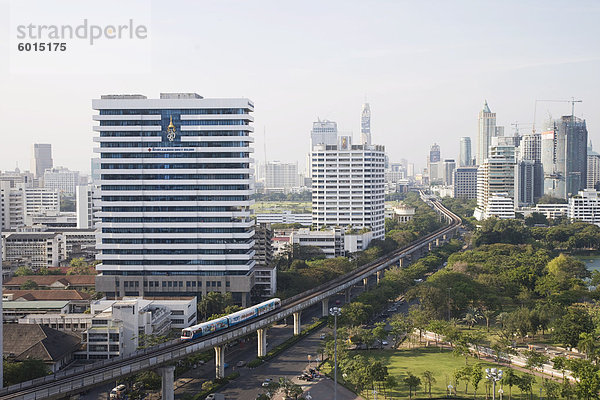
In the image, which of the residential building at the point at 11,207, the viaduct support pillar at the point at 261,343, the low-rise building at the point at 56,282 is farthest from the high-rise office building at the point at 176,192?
the residential building at the point at 11,207

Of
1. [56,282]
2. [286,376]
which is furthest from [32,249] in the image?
[286,376]

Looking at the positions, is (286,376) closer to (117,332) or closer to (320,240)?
(117,332)

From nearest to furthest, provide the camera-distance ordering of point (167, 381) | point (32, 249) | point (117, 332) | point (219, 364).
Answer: point (167, 381)
point (219, 364)
point (117, 332)
point (32, 249)

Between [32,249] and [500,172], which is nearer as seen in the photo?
[32,249]

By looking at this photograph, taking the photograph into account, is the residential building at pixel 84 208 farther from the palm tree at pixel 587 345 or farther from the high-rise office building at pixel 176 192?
the palm tree at pixel 587 345

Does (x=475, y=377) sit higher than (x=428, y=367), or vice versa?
(x=475, y=377)

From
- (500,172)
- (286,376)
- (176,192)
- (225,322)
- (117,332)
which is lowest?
(286,376)
